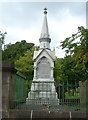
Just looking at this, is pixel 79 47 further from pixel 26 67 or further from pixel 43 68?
pixel 26 67

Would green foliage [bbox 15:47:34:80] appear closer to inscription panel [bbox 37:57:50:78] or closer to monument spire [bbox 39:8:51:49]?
monument spire [bbox 39:8:51:49]

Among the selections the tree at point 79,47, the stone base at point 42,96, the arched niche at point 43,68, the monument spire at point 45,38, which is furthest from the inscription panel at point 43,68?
the tree at point 79,47

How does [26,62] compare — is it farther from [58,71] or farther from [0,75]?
[0,75]

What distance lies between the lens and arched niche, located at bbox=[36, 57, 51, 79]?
23.7 m

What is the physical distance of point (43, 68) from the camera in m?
23.9

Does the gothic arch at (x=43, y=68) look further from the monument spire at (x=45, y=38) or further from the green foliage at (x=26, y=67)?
the green foliage at (x=26, y=67)

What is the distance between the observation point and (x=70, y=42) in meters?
9.26

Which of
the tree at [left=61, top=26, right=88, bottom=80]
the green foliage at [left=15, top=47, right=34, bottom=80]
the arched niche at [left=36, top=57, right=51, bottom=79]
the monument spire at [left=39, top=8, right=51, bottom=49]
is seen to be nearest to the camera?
the tree at [left=61, top=26, right=88, bottom=80]

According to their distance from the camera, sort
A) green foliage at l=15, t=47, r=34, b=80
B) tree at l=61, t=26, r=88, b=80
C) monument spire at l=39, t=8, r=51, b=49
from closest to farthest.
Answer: tree at l=61, t=26, r=88, b=80
monument spire at l=39, t=8, r=51, b=49
green foliage at l=15, t=47, r=34, b=80

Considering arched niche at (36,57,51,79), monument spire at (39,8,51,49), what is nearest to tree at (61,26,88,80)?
arched niche at (36,57,51,79)

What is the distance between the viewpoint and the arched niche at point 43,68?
23.7 meters

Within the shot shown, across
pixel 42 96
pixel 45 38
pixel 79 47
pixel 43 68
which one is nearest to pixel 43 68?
pixel 43 68

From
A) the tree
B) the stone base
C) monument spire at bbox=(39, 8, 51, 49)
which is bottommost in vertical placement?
the stone base

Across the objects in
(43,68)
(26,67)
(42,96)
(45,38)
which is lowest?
(42,96)
